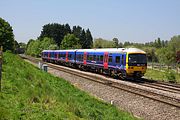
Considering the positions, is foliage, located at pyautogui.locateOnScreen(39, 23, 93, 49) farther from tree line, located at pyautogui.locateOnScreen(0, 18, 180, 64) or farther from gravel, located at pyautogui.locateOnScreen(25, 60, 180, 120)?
gravel, located at pyautogui.locateOnScreen(25, 60, 180, 120)

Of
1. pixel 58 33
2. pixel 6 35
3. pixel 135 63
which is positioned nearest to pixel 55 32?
pixel 58 33

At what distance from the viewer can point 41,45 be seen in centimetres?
11856

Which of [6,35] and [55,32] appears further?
[55,32]

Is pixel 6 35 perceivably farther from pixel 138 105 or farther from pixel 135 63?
pixel 138 105

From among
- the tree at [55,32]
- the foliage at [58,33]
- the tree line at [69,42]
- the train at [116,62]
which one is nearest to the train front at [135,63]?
the train at [116,62]

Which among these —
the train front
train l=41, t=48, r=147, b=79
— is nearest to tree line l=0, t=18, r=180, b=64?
train l=41, t=48, r=147, b=79

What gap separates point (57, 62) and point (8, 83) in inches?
1932

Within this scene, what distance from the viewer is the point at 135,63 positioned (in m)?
27.5

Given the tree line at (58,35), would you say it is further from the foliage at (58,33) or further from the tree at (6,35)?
the tree at (6,35)

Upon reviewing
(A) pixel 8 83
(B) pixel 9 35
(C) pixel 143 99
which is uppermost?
(B) pixel 9 35

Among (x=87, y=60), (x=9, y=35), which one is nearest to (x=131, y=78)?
(x=87, y=60)

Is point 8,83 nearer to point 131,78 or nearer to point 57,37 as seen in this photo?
point 131,78

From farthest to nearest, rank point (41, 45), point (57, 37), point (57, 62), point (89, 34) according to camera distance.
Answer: point (89, 34), point (57, 37), point (41, 45), point (57, 62)

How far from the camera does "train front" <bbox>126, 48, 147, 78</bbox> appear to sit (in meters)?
27.1
